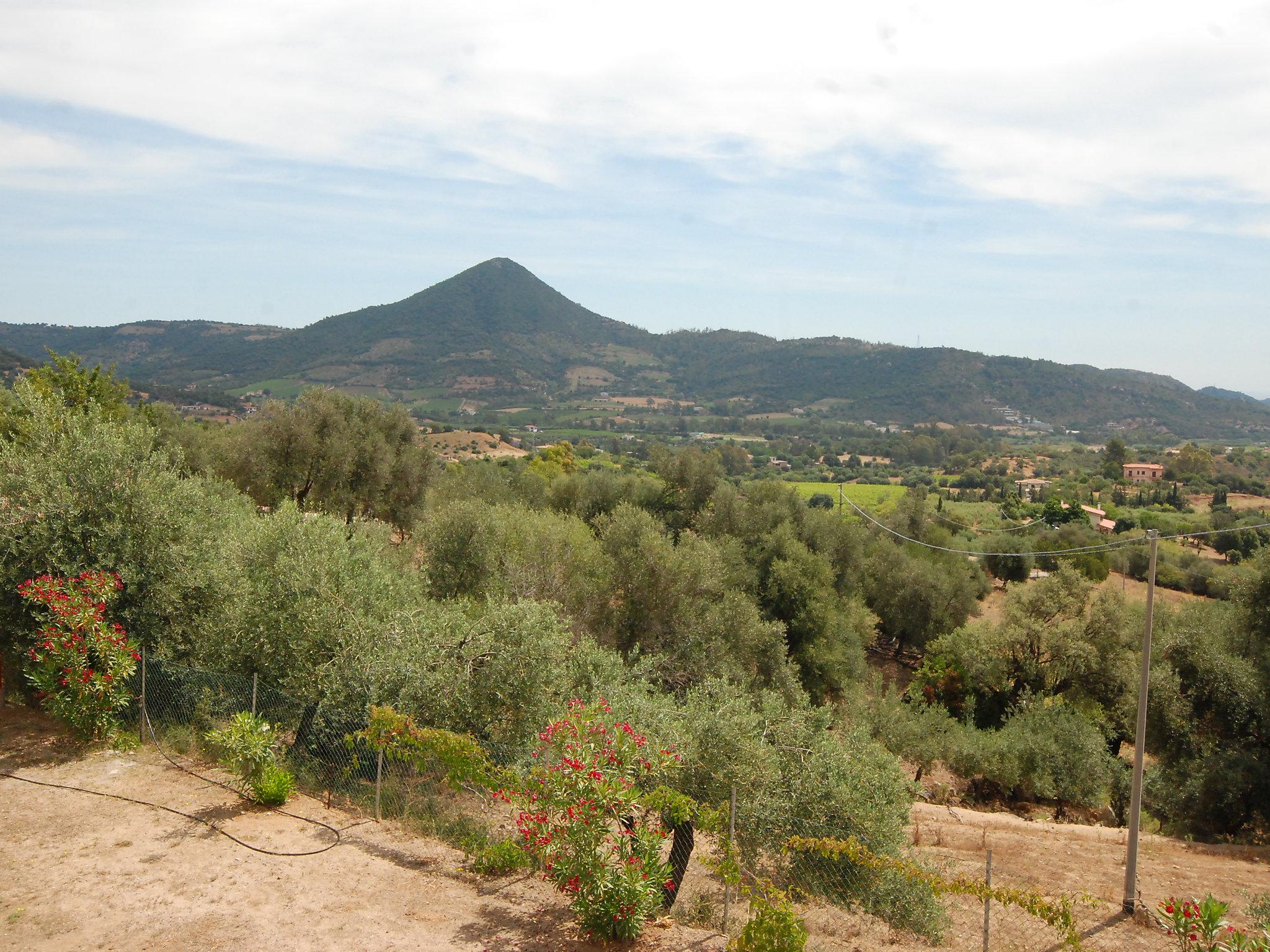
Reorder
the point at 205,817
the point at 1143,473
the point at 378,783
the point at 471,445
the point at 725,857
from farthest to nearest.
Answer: the point at 1143,473, the point at 471,445, the point at 378,783, the point at 205,817, the point at 725,857

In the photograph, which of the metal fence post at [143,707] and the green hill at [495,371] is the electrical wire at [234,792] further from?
the green hill at [495,371]

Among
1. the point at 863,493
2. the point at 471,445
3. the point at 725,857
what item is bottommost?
the point at 863,493

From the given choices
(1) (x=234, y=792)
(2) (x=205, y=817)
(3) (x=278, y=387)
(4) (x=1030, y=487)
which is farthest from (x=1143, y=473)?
(3) (x=278, y=387)

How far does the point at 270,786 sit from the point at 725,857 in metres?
6.24

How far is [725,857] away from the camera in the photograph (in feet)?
25.5

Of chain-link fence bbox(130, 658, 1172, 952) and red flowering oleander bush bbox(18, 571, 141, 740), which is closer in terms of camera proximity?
chain-link fence bbox(130, 658, 1172, 952)

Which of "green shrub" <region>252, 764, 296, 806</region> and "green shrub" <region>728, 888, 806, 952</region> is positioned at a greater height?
"green shrub" <region>728, 888, 806, 952</region>

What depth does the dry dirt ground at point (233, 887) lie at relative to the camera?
24.6 ft

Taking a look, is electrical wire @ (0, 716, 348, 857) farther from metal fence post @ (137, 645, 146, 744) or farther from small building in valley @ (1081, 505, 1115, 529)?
small building in valley @ (1081, 505, 1115, 529)

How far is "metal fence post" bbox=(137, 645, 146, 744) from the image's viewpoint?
39.5 feet

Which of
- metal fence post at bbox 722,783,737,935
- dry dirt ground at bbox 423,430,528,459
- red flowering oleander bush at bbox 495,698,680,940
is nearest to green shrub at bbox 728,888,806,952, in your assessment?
metal fence post at bbox 722,783,737,935

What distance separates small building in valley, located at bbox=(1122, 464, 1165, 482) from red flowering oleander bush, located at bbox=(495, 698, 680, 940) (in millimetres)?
108237

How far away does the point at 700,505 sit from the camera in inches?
1544

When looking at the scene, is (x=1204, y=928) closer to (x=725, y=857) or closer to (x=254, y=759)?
(x=725, y=857)
